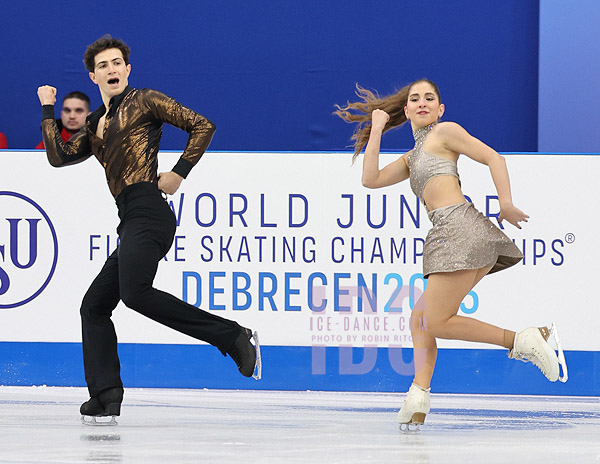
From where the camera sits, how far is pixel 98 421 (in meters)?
3.70

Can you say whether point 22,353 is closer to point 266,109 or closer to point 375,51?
point 266,109

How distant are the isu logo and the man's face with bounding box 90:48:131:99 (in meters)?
1.47

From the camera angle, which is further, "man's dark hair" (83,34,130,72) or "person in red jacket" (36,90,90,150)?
"person in red jacket" (36,90,90,150)

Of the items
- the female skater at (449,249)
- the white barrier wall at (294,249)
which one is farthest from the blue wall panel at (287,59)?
the female skater at (449,249)

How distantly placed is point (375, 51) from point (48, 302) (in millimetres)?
3196

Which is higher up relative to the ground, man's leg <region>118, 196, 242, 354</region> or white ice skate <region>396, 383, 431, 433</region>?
man's leg <region>118, 196, 242, 354</region>

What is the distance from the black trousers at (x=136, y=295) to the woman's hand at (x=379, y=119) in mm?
800

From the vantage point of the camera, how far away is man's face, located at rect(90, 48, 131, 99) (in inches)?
145

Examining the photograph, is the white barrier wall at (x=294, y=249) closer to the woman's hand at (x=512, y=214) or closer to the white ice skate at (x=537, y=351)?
the white ice skate at (x=537, y=351)

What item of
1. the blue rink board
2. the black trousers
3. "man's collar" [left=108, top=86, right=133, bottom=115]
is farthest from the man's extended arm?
the blue rink board

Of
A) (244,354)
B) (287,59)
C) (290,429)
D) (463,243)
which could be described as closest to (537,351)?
(463,243)

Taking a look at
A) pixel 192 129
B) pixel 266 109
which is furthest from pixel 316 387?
pixel 266 109

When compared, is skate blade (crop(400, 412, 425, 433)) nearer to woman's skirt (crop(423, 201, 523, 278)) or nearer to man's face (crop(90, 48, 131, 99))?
woman's skirt (crop(423, 201, 523, 278))

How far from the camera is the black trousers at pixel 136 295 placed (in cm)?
345
